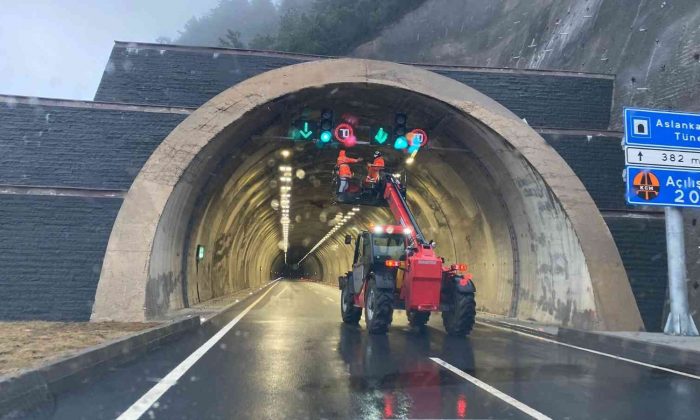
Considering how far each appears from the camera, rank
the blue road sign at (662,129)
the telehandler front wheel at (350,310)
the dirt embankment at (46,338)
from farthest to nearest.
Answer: the telehandler front wheel at (350,310)
the blue road sign at (662,129)
the dirt embankment at (46,338)

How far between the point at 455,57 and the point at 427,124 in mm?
40703

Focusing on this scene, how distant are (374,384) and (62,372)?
403 cm

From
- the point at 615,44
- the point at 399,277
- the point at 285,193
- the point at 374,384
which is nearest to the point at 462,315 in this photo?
the point at 399,277

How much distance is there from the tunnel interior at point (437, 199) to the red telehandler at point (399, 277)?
2831mm

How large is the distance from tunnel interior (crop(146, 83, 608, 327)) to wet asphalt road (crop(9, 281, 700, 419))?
14.4 feet

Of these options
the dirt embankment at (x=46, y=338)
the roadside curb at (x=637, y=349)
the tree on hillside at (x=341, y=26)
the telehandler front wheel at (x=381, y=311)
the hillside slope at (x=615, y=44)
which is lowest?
the dirt embankment at (x=46, y=338)

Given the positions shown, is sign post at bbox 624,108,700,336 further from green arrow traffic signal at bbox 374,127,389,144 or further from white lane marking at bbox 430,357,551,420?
white lane marking at bbox 430,357,551,420

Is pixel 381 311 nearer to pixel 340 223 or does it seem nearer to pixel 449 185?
pixel 449 185

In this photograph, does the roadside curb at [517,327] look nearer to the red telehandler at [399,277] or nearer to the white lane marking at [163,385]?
the red telehandler at [399,277]

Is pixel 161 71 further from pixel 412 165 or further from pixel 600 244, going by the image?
pixel 600 244

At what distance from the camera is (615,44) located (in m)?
21.8

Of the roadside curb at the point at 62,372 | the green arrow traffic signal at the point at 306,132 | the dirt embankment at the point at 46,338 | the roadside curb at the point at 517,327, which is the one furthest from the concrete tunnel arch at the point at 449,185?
the roadside curb at the point at 62,372

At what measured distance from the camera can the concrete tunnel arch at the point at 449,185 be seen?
14.7m

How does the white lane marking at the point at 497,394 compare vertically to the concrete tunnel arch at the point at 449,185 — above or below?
below
